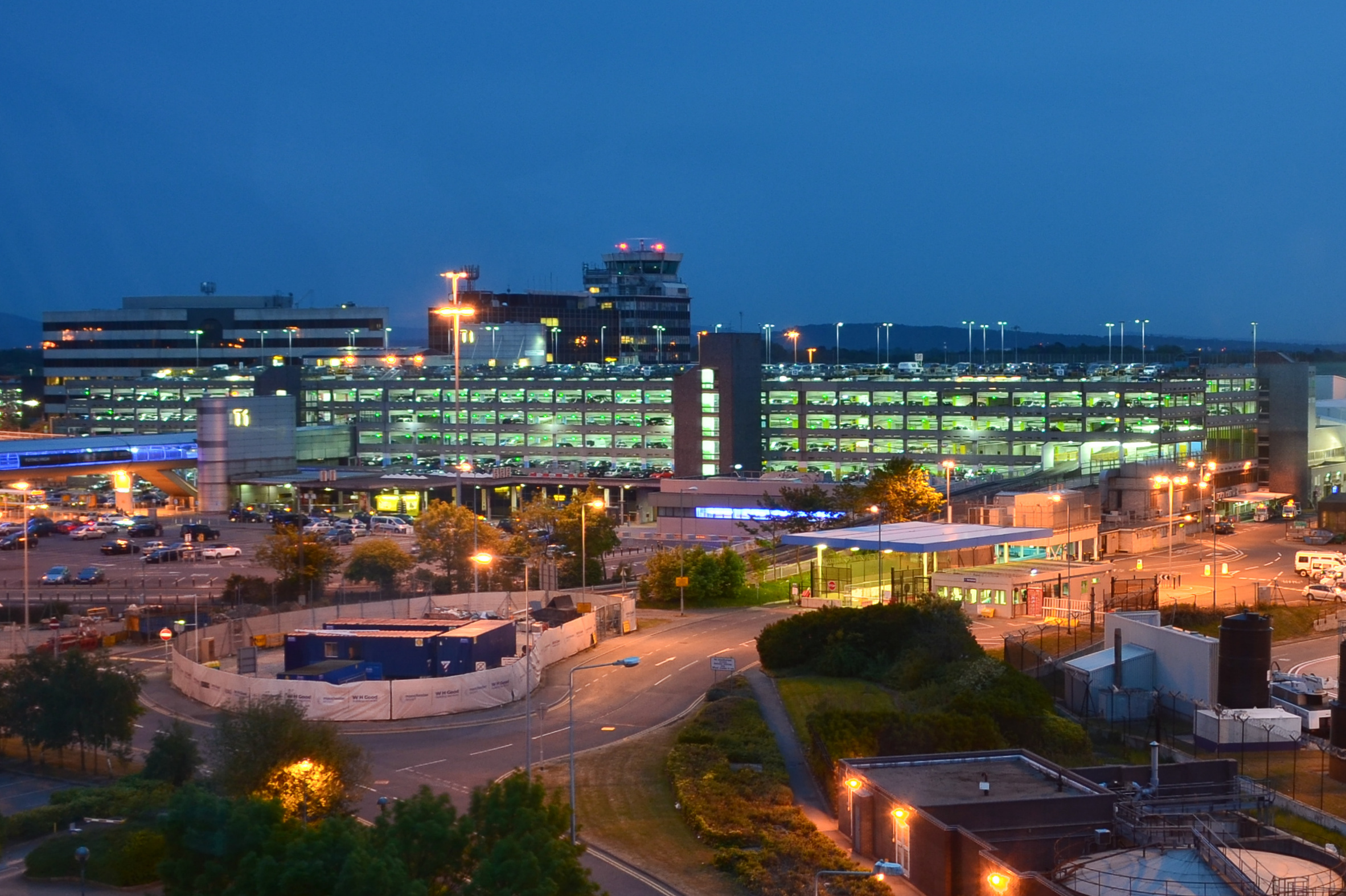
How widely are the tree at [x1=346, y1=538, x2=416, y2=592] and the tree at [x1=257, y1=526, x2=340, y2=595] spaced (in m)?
0.77

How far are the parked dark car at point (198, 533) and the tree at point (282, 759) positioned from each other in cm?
3880

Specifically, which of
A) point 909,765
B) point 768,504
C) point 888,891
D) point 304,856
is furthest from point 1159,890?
point 768,504

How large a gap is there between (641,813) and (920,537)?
74.2ft

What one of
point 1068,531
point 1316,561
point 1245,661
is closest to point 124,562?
point 1068,531

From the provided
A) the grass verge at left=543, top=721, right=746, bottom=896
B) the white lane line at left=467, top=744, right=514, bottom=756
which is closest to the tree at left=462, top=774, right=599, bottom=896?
the grass verge at left=543, top=721, right=746, bottom=896

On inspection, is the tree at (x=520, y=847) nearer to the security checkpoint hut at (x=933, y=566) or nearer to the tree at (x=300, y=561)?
the security checkpoint hut at (x=933, y=566)

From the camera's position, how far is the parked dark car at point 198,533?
58031 mm

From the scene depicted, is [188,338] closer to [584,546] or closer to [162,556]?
[162,556]

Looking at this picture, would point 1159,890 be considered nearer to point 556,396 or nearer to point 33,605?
point 33,605

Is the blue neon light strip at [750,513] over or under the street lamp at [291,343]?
under

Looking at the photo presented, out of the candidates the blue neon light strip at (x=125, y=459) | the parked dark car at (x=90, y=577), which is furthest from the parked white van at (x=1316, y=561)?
the blue neon light strip at (x=125, y=459)

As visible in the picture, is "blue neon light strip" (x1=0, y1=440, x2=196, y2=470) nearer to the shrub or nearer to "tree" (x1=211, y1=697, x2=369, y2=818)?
the shrub

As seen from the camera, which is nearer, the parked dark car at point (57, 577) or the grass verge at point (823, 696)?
the grass verge at point (823, 696)

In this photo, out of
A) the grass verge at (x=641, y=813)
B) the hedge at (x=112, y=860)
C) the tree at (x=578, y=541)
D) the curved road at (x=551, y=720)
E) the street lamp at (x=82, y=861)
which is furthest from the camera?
the tree at (x=578, y=541)
